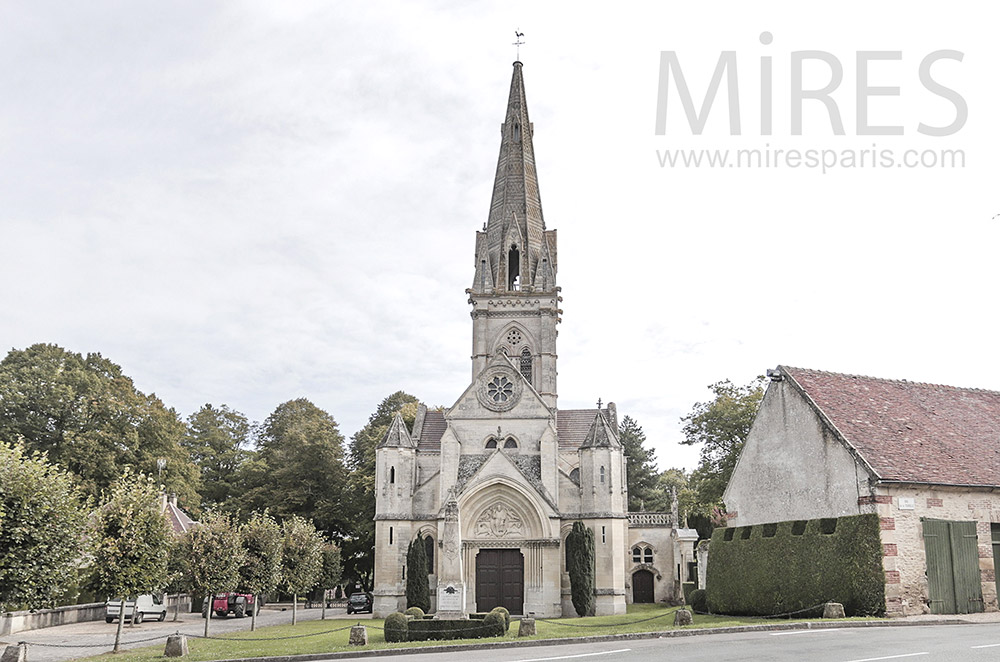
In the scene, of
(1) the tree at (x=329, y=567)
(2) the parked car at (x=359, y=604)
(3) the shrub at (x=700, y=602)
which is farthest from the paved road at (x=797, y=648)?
(2) the parked car at (x=359, y=604)

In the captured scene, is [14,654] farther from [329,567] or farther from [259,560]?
[329,567]

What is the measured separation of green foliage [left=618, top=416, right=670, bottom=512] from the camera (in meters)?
74.2

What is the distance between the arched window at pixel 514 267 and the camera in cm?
4966

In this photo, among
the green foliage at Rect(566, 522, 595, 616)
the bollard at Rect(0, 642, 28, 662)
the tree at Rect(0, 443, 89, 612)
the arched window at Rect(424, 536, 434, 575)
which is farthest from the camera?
the arched window at Rect(424, 536, 434, 575)

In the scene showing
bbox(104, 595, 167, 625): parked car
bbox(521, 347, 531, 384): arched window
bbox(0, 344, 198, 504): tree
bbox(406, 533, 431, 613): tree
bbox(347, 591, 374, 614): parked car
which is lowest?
bbox(347, 591, 374, 614): parked car

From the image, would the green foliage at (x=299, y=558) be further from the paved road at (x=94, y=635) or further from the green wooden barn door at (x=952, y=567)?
the green wooden barn door at (x=952, y=567)

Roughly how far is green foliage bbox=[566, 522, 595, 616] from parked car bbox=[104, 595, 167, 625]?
1800 centimetres

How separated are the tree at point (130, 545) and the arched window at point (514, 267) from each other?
30610mm

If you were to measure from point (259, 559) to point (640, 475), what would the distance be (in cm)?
5440

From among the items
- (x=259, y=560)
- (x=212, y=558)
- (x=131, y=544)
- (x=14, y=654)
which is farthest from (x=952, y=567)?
(x=259, y=560)

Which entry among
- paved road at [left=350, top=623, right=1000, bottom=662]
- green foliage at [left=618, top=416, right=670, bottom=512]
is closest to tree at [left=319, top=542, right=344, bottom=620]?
paved road at [left=350, top=623, right=1000, bottom=662]

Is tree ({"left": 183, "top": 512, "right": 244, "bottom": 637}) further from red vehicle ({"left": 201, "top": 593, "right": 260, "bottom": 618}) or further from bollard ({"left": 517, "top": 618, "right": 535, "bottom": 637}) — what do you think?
red vehicle ({"left": 201, "top": 593, "right": 260, "bottom": 618})

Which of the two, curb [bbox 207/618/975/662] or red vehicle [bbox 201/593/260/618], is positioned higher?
curb [bbox 207/618/975/662]

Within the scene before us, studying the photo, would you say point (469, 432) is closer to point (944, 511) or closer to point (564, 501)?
point (564, 501)
